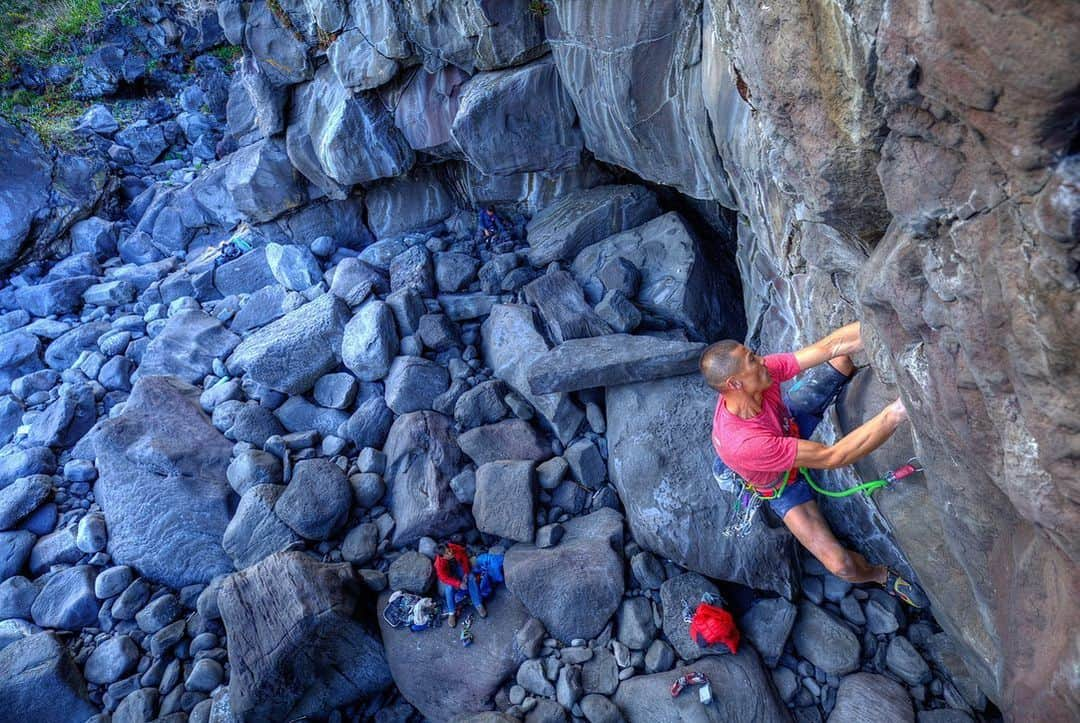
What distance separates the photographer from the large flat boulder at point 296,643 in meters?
5.86

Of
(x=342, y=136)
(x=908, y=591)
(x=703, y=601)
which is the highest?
(x=342, y=136)

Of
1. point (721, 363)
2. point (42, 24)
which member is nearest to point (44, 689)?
point (721, 363)

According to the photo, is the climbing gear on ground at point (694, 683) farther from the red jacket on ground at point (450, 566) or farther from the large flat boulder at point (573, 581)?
the red jacket on ground at point (450, 566)

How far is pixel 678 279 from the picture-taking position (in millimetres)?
7922

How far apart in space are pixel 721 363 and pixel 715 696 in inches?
112

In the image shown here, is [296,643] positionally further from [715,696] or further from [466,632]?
[715,696]

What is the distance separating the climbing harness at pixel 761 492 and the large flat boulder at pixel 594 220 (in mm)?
4504

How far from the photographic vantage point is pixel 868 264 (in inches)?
132

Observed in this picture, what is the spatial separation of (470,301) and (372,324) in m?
1.37

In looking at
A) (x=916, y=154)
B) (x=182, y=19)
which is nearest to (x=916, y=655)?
(x=916, y=154)

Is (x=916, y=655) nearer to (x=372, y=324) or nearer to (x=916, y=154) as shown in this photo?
(x=916, y=154)

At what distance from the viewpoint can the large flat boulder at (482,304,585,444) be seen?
7.29m

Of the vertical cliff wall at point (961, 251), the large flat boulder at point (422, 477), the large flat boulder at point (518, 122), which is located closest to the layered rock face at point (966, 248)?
the vertical cliff wall at point (961, 251)

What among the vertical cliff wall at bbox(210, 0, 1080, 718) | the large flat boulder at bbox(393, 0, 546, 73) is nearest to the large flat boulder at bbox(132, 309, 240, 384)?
the large flat boulder at bbox(393, 0, 546, 73)
